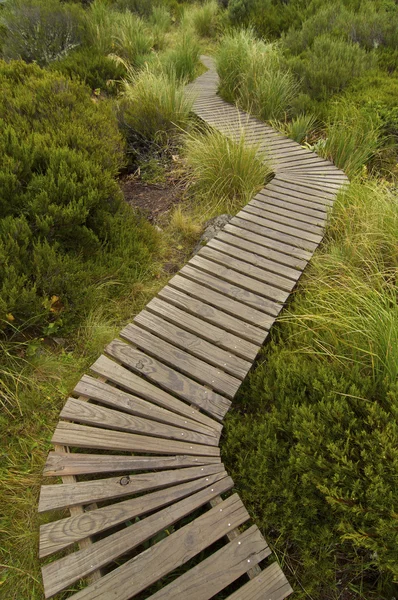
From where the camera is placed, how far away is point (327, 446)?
185cm

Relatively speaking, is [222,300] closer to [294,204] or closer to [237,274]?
[237,274]

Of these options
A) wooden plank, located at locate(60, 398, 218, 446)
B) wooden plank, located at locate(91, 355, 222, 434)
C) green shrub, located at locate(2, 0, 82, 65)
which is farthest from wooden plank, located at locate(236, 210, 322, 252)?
green shrub, located at locate(2, 0, 82, 65)

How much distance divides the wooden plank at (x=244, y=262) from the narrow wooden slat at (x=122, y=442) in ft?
5.05

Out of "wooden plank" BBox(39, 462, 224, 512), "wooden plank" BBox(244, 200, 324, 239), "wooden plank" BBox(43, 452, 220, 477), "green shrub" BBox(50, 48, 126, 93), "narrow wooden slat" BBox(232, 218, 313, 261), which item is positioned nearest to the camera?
"wooden plank" BBox(39, 462, 224, 512)

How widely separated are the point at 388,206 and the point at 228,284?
1674 mm

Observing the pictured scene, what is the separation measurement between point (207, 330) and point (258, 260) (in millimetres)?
989

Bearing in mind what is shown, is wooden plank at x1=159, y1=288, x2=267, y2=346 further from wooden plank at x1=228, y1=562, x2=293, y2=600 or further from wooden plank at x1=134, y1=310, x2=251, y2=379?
wooden plank at x1=228, y1=562, x2=293, y2=600

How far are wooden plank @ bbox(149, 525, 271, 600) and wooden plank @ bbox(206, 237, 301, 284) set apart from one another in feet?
6.10

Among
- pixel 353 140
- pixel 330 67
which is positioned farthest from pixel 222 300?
pixel 330 67

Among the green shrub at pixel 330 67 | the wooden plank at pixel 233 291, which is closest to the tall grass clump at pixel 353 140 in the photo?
the green shrub at pixel 330 67

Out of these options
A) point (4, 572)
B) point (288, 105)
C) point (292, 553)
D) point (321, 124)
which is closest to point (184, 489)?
point (292, 553)

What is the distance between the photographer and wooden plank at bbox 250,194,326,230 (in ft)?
12.4

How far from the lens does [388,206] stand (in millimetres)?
3266

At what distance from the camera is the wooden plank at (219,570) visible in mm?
1588
